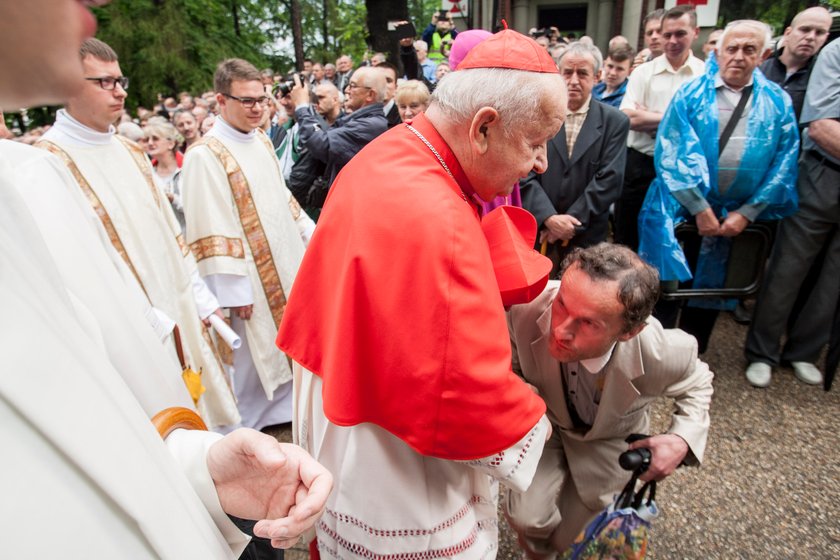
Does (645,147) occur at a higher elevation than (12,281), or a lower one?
lower

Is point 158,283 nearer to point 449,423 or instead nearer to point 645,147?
point 449,423

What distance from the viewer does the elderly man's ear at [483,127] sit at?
133cm

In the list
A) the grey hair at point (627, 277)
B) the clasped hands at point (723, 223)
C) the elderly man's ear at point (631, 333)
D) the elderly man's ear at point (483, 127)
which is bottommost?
the clasped hands at point (723, 223)

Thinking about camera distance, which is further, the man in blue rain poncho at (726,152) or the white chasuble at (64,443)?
the man in blue rain poncho at (726,152)

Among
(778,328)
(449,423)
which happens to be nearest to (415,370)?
(449,423)

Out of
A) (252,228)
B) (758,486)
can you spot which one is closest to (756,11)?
(758,486)

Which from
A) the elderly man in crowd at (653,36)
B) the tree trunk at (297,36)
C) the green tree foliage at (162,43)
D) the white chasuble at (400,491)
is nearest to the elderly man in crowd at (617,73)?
the elderly man in crowd at (653,36)

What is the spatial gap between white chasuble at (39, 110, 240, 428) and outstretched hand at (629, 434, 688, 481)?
2.17 m

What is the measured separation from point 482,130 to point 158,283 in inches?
76.3

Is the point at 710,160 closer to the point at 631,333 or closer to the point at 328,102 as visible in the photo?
the point at 631,333

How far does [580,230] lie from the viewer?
3.44m

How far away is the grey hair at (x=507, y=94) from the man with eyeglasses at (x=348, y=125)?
255 cm

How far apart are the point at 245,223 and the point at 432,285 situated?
2.20 meters

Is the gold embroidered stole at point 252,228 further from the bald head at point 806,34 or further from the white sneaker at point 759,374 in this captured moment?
the bald head at point 806,34
